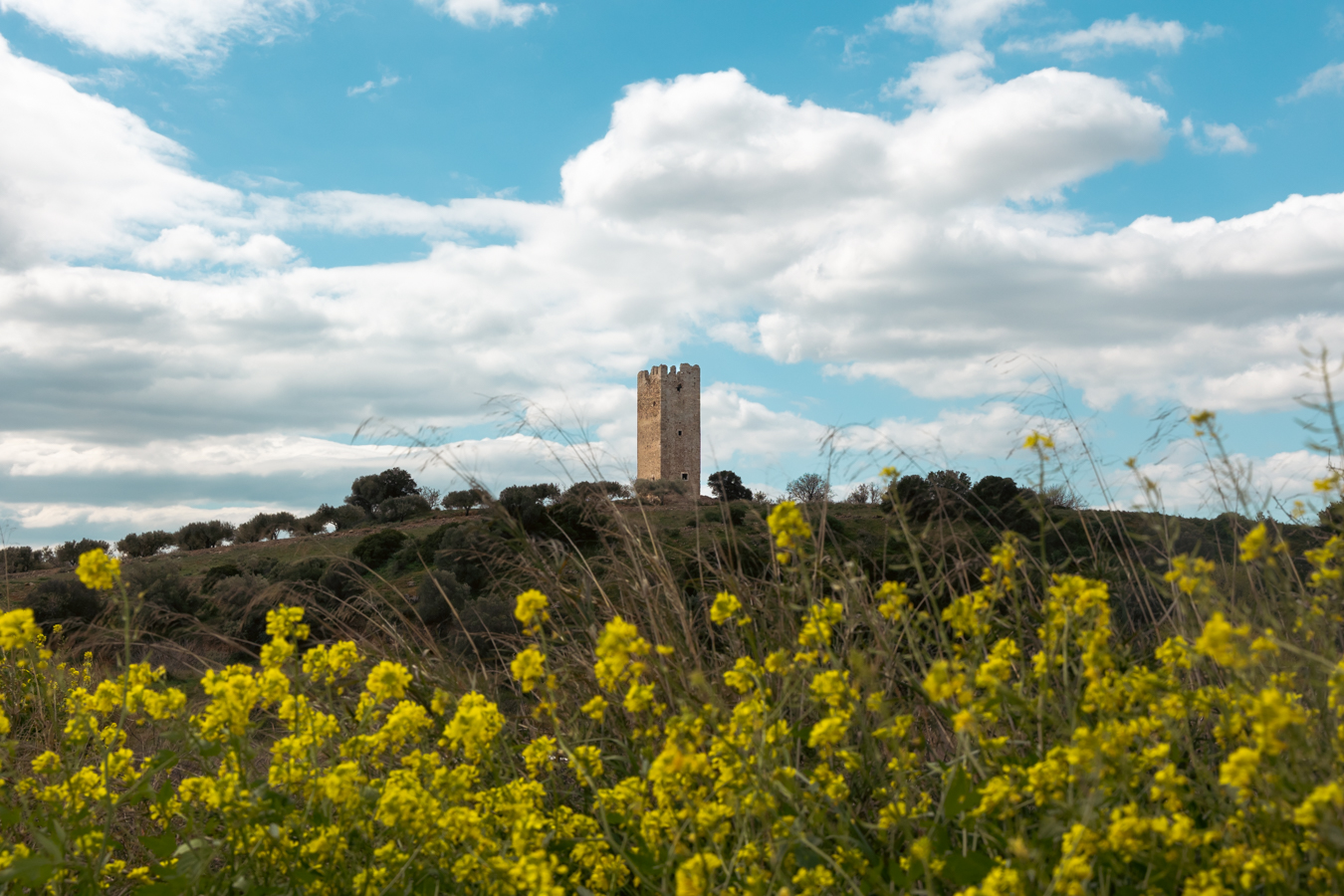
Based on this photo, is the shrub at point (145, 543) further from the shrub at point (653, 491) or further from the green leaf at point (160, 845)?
the green leaf at point (160, 845)

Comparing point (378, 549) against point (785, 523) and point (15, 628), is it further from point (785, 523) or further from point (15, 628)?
point (785, 523)

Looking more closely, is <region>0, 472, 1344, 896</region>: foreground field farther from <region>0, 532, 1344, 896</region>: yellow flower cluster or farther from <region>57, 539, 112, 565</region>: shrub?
<region>57, 539, 112, 565</region>: shrub

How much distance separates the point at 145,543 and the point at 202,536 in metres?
1.87

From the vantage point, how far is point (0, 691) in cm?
520

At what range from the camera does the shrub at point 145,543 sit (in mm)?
26531

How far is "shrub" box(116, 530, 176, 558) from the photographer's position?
2653cm

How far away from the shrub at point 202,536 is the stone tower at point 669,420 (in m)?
22.5

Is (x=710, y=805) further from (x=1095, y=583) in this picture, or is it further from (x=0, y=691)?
(x=0, y=691)

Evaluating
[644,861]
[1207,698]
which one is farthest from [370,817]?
[1207,698]

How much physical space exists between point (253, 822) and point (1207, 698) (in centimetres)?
229

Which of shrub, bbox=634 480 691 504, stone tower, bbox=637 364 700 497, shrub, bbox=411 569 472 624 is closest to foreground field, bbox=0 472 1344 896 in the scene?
shrub, bbox=634 480 691 504

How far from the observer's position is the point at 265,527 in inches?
1089

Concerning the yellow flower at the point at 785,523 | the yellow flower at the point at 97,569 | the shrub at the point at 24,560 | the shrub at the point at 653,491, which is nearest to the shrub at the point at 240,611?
the shrub at the point at 653,491

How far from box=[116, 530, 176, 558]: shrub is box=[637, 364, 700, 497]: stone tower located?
23812mm
